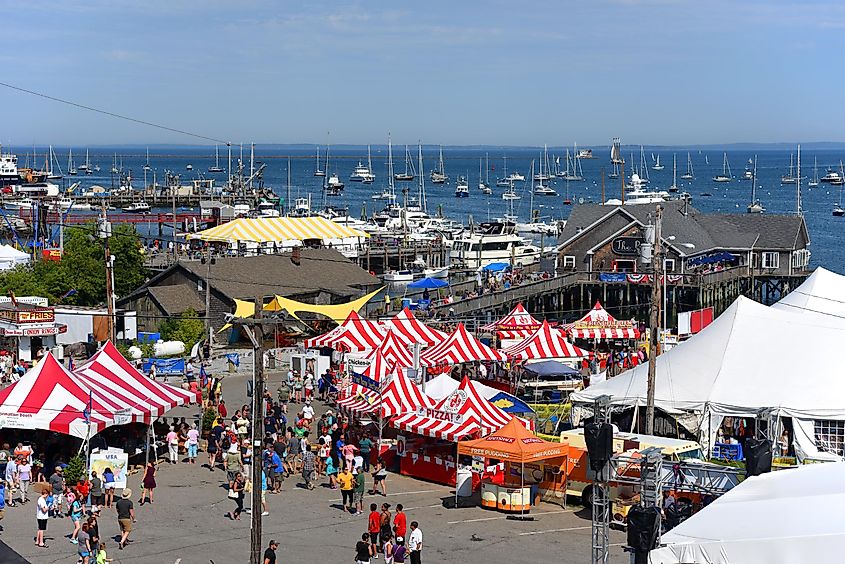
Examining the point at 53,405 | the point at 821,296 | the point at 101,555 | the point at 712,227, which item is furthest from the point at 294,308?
the point at 712,227

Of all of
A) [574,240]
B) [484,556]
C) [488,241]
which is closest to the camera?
[484,556]

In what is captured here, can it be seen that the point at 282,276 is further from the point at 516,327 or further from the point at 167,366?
the point at 516,327

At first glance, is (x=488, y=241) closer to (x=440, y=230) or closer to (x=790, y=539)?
(x=440, y=230)

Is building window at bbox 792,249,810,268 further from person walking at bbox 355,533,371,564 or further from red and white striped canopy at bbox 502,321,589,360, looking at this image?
person walking at bbox 355,533,371,564

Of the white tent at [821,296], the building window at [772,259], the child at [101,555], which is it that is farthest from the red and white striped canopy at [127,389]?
the building window at [772,259]

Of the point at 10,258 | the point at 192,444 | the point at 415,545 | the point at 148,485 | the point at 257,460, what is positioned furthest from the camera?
the point at 10,258

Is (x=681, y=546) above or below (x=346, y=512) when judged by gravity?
above

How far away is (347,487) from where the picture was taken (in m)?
21.9

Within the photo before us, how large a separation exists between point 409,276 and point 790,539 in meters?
48.8

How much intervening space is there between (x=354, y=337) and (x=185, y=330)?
879cm

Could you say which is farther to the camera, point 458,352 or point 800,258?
point 800,258

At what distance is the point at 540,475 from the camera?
22.8m

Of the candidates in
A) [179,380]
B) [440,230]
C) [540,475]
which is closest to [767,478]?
[540,475]

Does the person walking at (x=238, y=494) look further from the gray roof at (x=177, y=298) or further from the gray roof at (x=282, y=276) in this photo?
the gray roof at (x=282, y=276)
